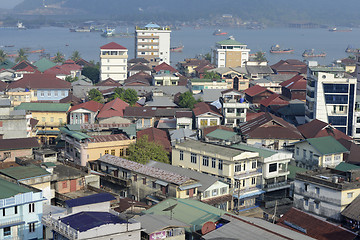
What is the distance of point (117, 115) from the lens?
3525cm

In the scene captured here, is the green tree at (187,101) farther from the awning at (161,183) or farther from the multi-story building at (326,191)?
the multi-story building at (326,191)

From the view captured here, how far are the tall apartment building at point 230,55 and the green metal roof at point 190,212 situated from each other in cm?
4550

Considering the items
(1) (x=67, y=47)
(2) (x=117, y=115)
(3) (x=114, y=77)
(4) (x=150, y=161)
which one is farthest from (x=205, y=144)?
(1) (x=67, y=47)

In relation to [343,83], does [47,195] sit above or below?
below

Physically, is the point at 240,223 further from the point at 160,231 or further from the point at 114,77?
the point at 114,77

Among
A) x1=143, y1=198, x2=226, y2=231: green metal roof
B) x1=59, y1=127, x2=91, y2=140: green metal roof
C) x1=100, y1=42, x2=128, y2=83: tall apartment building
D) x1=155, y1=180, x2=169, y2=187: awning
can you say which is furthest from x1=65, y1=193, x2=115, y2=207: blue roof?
x1=100, y1=42, x2=128, y2=83: tall apartment building

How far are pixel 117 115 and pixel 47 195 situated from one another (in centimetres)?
1479

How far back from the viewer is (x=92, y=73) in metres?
59.7

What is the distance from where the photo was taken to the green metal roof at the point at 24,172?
20572 millimetres

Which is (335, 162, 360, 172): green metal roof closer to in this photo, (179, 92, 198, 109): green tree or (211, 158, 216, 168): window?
(211, 158, 216, 168): window

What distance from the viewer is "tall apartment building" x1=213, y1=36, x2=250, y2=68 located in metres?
65.1

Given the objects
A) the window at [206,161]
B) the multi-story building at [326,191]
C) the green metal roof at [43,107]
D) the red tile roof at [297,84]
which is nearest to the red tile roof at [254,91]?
the red tile roof at [297,84]

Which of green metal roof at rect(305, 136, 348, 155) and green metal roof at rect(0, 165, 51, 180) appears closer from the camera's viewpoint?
green metal roof at rect(0, 165, 51, 180)

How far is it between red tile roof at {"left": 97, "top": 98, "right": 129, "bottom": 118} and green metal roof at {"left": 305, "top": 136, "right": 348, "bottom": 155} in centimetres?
1217
